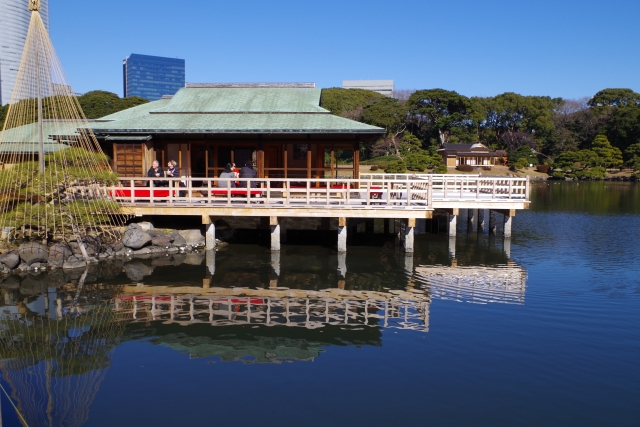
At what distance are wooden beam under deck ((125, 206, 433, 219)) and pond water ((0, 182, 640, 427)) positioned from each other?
4.96ft

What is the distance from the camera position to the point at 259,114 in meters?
24.1

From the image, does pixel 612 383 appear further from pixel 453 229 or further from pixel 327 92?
pixel 327 92

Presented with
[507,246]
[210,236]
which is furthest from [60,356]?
[507,246]

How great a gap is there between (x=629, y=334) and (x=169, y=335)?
956 centimetres

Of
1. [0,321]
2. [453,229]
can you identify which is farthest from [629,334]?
[0,321]

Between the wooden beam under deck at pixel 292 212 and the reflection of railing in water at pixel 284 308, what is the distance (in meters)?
4.27

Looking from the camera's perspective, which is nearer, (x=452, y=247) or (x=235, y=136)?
(x=452, y=247)

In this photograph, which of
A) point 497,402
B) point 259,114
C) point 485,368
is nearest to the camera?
point 497,402

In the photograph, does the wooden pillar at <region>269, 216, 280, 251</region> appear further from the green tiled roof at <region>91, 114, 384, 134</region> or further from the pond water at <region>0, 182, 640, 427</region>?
the green tiled roof at <region>91, 114, 384, 134</region>

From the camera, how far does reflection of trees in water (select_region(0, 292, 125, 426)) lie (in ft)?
28.3

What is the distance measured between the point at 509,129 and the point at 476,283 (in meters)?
68.8

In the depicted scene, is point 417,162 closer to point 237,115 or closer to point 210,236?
point 237,115

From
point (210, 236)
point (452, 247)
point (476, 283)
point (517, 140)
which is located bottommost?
point (476, 283)

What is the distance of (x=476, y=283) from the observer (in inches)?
633
